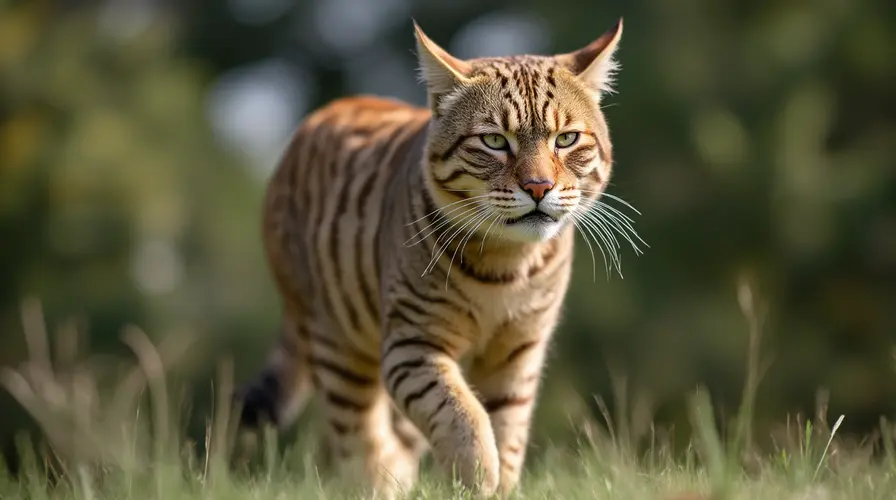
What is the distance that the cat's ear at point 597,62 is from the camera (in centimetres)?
508

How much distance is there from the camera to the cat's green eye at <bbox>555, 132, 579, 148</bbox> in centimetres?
486

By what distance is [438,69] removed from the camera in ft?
16.6

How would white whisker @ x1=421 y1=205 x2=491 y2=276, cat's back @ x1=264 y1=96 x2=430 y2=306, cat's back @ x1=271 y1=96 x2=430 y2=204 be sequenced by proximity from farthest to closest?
cat's back @ x1=271 y1=96 x2=430 y2=204 → cat's back @ x1=264 y1=96 x2=430 y2=306 → white whisker @ x1=421 y1=205 x2=491 y2=276

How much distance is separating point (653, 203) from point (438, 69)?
911 cm

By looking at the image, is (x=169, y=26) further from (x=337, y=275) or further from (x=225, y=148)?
(x=337, y=275)

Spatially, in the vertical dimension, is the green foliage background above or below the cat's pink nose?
below

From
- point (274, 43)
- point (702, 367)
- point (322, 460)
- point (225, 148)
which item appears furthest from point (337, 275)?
point (274, 43)

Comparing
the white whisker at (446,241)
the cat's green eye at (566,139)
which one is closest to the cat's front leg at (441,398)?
the white whisker at (446,241)

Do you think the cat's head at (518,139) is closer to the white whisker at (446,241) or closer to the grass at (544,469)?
the white whisker at (446,241)

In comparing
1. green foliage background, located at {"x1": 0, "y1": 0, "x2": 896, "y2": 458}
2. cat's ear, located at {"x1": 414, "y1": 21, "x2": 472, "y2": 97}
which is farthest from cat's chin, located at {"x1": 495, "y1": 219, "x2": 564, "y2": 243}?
green foliage background, located at {"x1": 0, "y1": 0, "x2": 896, "y2": 458}

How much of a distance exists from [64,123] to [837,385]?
9227 millimetres

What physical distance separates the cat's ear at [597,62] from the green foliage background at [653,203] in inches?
266

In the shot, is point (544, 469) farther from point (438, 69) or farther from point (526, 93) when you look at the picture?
point (438, 69)

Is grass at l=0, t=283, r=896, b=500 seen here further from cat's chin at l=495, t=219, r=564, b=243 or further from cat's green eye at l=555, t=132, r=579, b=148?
cat's green eye at l=555, t=132, r=579, b=148
